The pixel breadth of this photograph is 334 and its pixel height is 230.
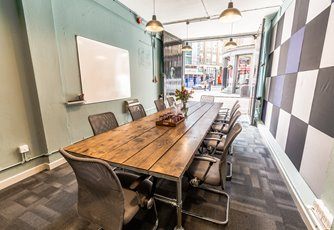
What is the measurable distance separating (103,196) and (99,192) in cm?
4

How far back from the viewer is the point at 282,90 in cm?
293

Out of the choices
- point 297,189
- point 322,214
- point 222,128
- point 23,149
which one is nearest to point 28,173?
point 23,149

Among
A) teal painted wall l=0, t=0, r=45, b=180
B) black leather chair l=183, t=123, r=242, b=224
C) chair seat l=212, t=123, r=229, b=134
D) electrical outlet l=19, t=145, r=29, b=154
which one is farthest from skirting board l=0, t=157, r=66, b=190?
chair seat l=212, t=123, r=229, b=134

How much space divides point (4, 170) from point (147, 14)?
13.4 ft

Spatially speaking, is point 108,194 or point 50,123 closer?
point 108,194

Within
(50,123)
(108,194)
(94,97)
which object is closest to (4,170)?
(50,123)

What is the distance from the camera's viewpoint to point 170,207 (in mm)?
1692

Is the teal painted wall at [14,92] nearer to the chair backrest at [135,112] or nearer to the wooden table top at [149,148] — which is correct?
the wooden table top at [149,148]

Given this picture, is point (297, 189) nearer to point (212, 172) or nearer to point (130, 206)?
point (212, 172)

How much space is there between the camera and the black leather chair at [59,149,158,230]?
0.87 meters

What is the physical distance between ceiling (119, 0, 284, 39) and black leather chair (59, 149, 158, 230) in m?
3.59

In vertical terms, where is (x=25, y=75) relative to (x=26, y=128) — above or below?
above

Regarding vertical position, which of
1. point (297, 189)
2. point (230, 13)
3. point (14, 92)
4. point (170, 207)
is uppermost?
point (230, 13)

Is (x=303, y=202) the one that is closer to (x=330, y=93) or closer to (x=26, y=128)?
(x=330, y=93)
